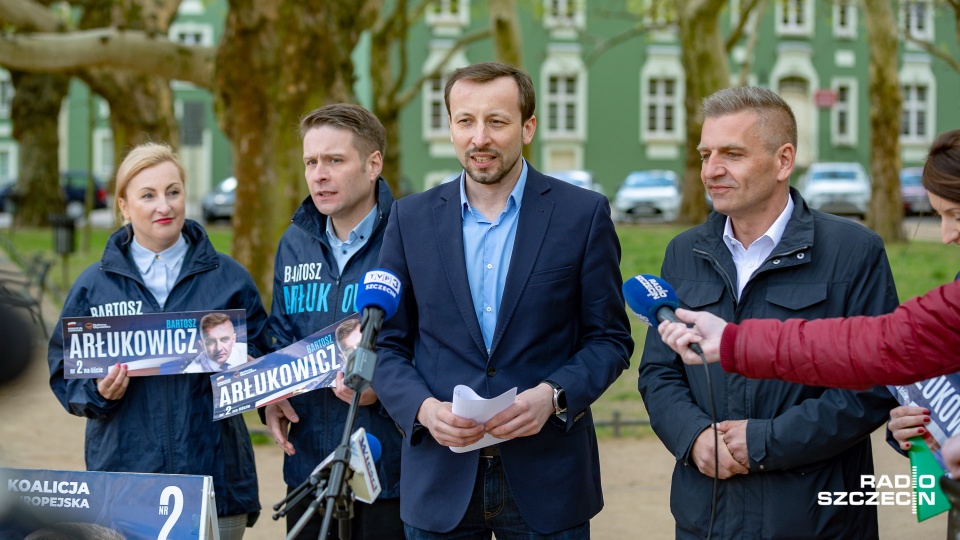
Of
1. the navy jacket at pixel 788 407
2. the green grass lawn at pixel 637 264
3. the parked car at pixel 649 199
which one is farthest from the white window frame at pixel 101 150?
the navy jacket at pixel 788 407

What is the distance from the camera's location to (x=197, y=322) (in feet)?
15.6

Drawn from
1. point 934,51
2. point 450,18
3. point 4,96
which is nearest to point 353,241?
point 934,51

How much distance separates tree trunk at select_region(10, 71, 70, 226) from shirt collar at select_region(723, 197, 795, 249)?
32859 mm

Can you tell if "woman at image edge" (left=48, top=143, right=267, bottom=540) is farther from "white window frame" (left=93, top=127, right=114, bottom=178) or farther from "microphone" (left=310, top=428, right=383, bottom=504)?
"white window frame" (left=93, top=127, right=114, bottom=178)

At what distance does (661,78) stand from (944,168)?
47.7 m

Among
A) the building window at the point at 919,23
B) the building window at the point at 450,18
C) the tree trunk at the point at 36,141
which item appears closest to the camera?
the tree trunk at the point at 36,141

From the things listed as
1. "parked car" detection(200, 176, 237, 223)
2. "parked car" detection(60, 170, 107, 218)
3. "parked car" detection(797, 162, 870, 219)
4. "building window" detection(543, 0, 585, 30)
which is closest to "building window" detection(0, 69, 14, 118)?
"parked car" detection(60, 170, 107, 218)

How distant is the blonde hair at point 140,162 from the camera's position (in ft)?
16.4

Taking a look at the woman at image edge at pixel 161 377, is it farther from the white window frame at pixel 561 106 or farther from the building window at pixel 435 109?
the white window frame at pixel 561 106

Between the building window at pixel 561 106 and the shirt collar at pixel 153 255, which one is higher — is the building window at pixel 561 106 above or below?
above

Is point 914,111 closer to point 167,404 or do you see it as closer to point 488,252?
point 488,252

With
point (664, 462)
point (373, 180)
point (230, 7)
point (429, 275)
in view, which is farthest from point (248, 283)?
point (230, 7)

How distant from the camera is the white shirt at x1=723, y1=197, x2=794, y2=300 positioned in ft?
14.0

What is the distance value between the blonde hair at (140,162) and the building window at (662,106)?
151ft
